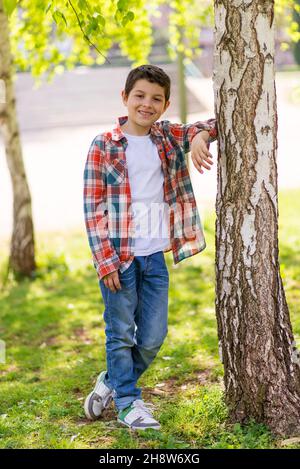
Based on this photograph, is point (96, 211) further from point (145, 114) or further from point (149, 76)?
point (149, 76)

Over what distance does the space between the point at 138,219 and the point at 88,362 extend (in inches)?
73.5

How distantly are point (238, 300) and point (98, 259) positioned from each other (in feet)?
2.28

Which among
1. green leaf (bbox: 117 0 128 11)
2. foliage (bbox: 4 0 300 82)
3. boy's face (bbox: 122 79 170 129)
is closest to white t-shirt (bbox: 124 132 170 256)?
boy's face (bbox: 122 79 170 129)

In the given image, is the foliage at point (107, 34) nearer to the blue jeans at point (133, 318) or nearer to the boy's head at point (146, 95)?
the boy's head at point (146, 95)

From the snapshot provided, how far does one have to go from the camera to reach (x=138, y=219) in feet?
12.1

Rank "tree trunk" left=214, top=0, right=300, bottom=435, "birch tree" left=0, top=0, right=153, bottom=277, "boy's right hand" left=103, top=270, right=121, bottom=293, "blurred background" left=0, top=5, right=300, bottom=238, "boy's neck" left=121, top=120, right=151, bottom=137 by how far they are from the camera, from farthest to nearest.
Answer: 1. "blurred background" left=0, top=5, right=300, bottom=238
2. "birch tree" left=0, top=0, right=153, bottom=277
3. "boy's neck" left=121, top=120, right=151, bottom=137
4. "boy's right hand" left=103, top=270, right=121, bottom=293
5. "tree trunk" left=214, top=0, right=300, bottom=435

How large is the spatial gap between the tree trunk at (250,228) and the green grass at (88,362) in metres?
0.21

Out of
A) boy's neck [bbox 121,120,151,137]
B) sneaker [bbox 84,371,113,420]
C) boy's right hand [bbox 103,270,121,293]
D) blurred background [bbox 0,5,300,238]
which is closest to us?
boy's right hand [bbox 103,270,121,293]

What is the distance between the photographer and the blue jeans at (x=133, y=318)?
370cm

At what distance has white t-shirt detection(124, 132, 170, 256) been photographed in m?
3.70

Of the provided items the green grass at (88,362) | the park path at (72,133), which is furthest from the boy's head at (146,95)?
the park path at (72,133)

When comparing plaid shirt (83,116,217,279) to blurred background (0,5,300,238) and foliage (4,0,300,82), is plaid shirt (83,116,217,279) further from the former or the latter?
blurred background (0,5,300,238)

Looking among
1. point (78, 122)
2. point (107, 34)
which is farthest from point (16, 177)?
point (78, 122)
